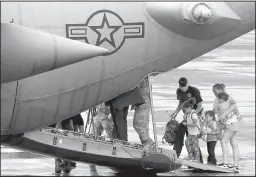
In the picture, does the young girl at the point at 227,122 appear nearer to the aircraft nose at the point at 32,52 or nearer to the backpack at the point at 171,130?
the backpack at the point at 171,130

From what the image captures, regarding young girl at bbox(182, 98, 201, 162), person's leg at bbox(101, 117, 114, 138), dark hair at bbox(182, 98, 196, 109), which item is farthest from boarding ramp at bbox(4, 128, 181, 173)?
dark hair at bbox(182, 98, 196, 109)

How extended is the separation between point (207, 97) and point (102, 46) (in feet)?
40.5

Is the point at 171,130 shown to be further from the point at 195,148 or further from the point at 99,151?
the point at 99,151

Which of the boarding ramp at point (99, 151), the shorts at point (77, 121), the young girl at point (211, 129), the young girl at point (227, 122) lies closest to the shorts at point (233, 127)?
the young girl at point (227, 122)

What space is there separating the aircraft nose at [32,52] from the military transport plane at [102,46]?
2211 mm

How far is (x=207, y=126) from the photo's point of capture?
21.3 meters

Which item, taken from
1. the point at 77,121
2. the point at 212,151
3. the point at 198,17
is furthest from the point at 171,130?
the point at 198,17

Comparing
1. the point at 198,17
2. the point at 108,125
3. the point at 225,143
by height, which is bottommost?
the point at 225,143

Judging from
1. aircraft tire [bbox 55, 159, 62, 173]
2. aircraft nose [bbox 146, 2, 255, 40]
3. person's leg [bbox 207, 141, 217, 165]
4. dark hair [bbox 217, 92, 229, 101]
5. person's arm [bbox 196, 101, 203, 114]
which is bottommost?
aircraft tire [bbox 55, 159, 62, 173]

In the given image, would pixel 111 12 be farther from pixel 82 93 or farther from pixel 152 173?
pixel 152 173

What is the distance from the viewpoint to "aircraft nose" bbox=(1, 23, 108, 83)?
16156 mm

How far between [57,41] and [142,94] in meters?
4.42

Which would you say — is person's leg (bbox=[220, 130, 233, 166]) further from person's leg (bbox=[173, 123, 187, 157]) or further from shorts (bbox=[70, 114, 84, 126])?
shorts (bbox=[70, 114, 84, 126])

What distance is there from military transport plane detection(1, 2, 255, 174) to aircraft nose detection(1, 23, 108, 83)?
2.21 m
